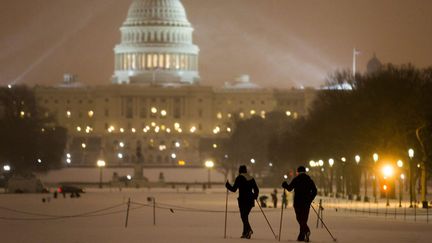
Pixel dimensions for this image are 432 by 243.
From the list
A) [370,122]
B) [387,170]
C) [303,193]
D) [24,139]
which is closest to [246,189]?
[303,193]

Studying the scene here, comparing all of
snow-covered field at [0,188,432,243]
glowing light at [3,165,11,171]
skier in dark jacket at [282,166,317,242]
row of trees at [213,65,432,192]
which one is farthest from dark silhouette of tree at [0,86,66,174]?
skier in dark jacket at [282,166,317,242]

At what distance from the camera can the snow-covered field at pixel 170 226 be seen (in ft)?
123

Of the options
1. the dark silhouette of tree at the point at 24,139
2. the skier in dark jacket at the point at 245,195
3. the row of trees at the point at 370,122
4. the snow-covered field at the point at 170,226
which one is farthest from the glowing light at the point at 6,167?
the skier in dark jacket at the point at 245,195

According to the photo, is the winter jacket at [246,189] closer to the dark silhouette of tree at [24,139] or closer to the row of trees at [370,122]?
the row of trees at [370,122]

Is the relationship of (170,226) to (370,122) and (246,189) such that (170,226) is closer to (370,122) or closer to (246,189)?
(246,189)

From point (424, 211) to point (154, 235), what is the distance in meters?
20.5

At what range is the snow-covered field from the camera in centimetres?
3744

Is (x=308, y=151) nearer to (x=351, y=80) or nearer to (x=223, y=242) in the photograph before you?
(x=351, y=80)

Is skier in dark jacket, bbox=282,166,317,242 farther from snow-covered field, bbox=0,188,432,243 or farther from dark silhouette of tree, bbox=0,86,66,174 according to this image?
dark silhouette of tree, bbox=0,86,66,174

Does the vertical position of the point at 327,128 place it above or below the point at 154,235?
above

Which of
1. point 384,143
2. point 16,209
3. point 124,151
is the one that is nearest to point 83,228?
point 16,209

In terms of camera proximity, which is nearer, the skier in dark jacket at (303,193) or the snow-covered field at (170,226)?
the skier in dark jacket at (303,193)

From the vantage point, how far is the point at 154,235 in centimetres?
3816

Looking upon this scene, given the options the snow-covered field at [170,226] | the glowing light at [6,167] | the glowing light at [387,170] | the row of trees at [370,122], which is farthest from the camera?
the glowing light at [6,167]
